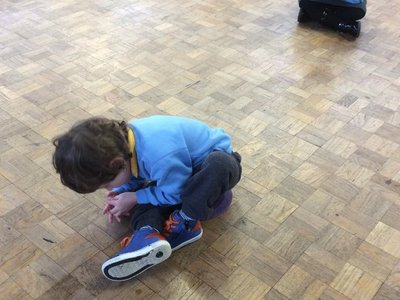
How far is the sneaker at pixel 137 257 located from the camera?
865mm

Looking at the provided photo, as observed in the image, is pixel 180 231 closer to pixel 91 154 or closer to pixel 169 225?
pixel 169 225

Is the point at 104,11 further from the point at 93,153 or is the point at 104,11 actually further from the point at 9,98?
the point at 93,153

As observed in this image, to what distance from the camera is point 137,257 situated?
2.84 ft

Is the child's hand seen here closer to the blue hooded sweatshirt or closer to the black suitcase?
the blue hooded sweatshirt

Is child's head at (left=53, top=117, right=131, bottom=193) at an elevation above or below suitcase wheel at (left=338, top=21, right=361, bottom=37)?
above

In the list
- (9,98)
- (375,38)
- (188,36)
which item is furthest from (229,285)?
(375,38)

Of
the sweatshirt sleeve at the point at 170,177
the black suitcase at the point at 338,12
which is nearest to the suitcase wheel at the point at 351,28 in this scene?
the black suitcase at the point at 338,12

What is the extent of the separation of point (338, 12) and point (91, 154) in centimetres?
139

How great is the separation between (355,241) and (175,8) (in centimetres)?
140

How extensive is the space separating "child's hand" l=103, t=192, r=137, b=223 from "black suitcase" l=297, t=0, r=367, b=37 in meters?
1.26

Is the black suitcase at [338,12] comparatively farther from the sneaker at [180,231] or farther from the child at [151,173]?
the sneaker at [180,231]

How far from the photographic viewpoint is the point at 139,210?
981 mm

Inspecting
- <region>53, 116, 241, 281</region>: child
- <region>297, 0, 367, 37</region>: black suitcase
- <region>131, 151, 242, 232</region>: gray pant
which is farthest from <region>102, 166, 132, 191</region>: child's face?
<region>297, 0, 367, 37</region>: black suitcase

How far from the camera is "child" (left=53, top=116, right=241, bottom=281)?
79cm
